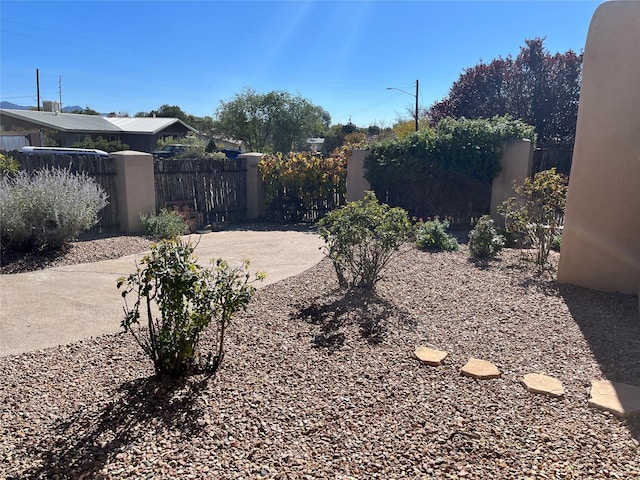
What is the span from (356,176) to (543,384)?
352 inches

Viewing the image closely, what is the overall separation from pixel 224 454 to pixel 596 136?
5.28 m

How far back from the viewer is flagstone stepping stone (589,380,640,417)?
3044 mm

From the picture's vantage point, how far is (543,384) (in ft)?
11.0

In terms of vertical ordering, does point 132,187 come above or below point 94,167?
below

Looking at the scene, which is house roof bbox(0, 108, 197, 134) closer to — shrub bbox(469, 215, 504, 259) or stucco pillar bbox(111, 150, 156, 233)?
stucco pillar bbox(111, 150, 156, 233)

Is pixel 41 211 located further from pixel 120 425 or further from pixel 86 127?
pixel 86 127

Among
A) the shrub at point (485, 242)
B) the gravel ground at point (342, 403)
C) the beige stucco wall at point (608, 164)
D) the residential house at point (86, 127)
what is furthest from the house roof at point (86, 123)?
the beige stucco wall at point (608, 164)

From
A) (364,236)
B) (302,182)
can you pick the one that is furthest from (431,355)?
(302,182)

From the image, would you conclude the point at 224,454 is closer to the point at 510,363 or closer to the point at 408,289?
the point at 510,363

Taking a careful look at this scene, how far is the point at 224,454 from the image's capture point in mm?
2619

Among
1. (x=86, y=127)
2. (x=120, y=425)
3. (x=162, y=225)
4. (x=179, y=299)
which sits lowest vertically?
(x=120, y=425)

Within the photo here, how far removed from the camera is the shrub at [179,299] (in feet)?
9.98

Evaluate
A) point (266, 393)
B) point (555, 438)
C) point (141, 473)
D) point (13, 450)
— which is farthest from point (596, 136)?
point (13, 450)

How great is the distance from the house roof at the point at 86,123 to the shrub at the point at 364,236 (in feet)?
93.5
